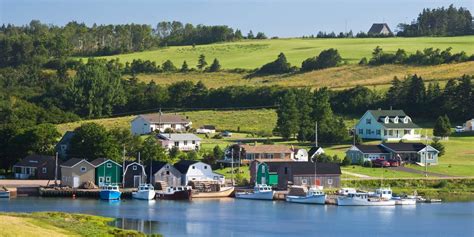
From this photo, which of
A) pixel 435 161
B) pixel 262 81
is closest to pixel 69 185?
pixel 435 161

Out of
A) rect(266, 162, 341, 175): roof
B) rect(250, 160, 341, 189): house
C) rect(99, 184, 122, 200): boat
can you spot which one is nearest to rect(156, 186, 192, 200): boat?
rect(99, 184, 122, 200): boat

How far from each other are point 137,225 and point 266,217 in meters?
8.93

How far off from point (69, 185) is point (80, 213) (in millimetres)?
16353

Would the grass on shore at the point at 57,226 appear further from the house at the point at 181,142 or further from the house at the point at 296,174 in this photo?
the house at the point at 181,142

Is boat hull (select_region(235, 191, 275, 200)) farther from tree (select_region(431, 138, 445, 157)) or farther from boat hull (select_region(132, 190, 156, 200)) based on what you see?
tree (select_region(431, 138, 445, 157))

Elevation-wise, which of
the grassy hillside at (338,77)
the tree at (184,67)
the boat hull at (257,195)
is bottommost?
the boat hull at (257,195)

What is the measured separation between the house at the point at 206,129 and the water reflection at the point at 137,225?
148 ft

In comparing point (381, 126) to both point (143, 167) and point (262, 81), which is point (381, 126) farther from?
point (262, 81)

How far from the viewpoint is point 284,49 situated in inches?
6585

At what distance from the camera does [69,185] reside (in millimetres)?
75062

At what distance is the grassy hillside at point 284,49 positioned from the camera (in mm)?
153875

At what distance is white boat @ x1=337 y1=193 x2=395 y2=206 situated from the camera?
6931cm

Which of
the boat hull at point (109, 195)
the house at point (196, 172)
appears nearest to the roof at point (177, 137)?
the house at point (196, 172)

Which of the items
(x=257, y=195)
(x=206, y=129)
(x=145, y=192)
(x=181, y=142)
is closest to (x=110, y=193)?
(x=145, y=192)
